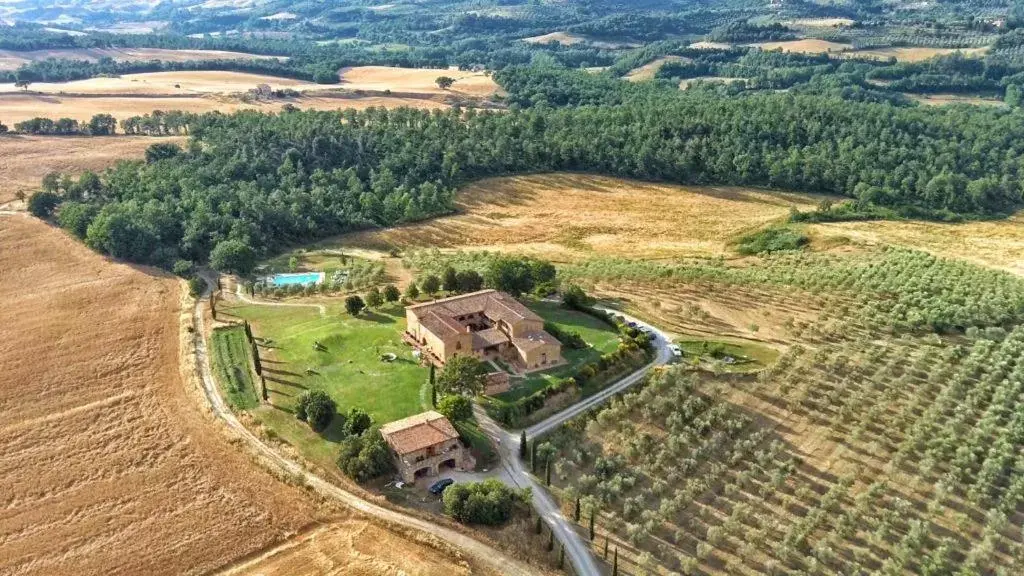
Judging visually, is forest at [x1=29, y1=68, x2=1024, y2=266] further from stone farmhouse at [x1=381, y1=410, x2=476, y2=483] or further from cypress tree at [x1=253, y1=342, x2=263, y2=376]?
stone farmhouse at [x1=381, y1=410, x2=476, y2=483]

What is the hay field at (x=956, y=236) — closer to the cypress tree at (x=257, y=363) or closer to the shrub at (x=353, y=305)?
the shrub at (x=353, y=305)

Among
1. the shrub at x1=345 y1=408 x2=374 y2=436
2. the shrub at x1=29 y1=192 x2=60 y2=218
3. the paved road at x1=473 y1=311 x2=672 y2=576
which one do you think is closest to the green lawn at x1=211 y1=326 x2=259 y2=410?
the shrub at x1=345 y1=408 x2=374 y2=436

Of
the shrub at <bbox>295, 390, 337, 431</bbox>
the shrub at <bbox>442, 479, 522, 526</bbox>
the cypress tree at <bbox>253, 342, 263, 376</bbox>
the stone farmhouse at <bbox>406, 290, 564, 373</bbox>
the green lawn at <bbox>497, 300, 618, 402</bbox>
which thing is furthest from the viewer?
the stone farmhouse at <bbox>406, 290, 564, 373</bbox>

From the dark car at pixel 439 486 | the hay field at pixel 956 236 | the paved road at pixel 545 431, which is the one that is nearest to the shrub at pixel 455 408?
the paved road at pixel 545 431

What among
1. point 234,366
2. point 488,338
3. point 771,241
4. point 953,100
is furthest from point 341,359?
point 953,100

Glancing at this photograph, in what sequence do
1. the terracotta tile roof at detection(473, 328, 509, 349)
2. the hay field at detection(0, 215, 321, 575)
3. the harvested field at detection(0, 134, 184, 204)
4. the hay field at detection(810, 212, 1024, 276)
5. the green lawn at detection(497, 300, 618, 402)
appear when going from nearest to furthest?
1. the hay field at detection(0, 215, 321, 575)
2. the green lawn at detection(497, 300, 618, 402)
3. the terracotta tile roof at detection(473, 328, 509, 349)
4. the hay field at detection(810, 212, 1024, 276)
5. the harvested field at detection(0, 134, 184, 204)
